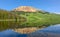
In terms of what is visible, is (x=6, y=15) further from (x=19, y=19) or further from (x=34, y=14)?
(x=34, y=14)

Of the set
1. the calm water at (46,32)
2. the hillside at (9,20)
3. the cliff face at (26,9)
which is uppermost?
the cliff face at (26,9)

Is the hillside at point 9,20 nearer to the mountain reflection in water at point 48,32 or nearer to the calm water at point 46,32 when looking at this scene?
the calm water at point 46,32

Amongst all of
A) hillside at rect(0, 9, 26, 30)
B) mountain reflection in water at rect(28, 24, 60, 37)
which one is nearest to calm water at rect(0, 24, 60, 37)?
mountain reflection in water at rect(28, 24, 60, 37)

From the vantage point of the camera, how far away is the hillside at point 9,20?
2807 mm

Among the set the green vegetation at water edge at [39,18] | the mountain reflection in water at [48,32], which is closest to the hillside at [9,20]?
the green vegetation at water edge at [39,18]

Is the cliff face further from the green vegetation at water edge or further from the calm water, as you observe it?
the calm water

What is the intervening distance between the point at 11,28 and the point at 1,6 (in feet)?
1.58

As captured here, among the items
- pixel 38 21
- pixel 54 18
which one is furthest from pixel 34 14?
pixel 54 18

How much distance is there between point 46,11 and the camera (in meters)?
2.92

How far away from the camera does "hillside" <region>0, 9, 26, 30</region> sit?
281cm

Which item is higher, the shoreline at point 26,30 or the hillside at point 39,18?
the hillside at point 39,18

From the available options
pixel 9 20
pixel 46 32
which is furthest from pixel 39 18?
pixel 9 20

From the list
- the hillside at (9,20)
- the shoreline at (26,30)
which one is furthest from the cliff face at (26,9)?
the shoreline at (26,30)

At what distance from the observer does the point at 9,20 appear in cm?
283
